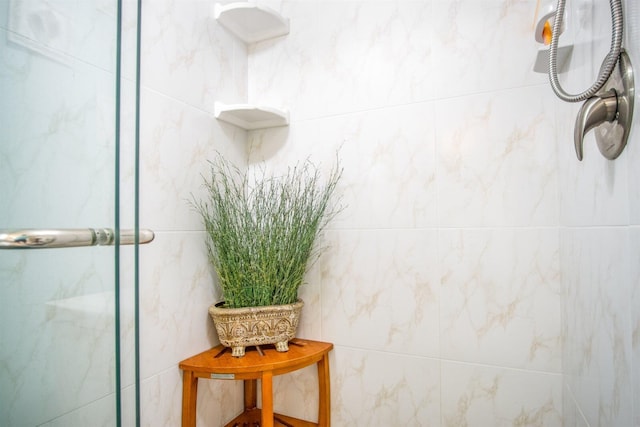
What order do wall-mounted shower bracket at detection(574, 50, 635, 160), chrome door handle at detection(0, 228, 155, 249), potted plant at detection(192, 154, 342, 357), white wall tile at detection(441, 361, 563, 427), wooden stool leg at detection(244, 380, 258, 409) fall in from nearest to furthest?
chrome door handle at detection(0, 228, 155, 249), wall-mounted shower bracket at detection(574, 50, 635, 160), white wall tile at detection(441, 361, 563, 427), potted plant at detection(192, 154, 342, 357), wooden stool leg at detection(244, 380, 258, 409)

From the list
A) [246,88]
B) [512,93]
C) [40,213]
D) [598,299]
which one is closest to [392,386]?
[598,299]

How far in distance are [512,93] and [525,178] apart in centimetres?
27

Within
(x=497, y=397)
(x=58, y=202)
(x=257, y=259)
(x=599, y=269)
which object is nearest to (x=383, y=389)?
(x=497, y=397)

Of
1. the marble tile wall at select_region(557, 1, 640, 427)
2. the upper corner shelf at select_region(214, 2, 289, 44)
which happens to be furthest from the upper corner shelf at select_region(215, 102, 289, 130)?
the marble tile wall at select_region(557, 1, 640, 427)

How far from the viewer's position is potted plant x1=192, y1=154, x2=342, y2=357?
1.17m

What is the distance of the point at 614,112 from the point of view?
1.89 ft

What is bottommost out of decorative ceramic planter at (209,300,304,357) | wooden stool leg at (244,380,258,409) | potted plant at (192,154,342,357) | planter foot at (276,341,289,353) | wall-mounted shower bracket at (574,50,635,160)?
wooden stool leg at (244,380,258,409)

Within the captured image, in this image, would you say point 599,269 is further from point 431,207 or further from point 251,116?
point 251,116

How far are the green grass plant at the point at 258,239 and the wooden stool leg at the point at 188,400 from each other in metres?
0.25

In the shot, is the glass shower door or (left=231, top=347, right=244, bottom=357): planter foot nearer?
the glass shower door

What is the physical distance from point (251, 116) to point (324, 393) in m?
1.08

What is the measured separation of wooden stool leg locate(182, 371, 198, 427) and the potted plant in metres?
0.14

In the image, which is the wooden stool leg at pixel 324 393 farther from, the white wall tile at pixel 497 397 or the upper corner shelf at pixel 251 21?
the upper corner shelf at pixel 251 21

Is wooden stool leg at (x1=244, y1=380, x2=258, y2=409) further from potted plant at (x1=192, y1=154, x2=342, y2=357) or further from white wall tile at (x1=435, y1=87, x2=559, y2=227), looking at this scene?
white wall tile at (x1=435, y1=87, x2=559, y2=227)
